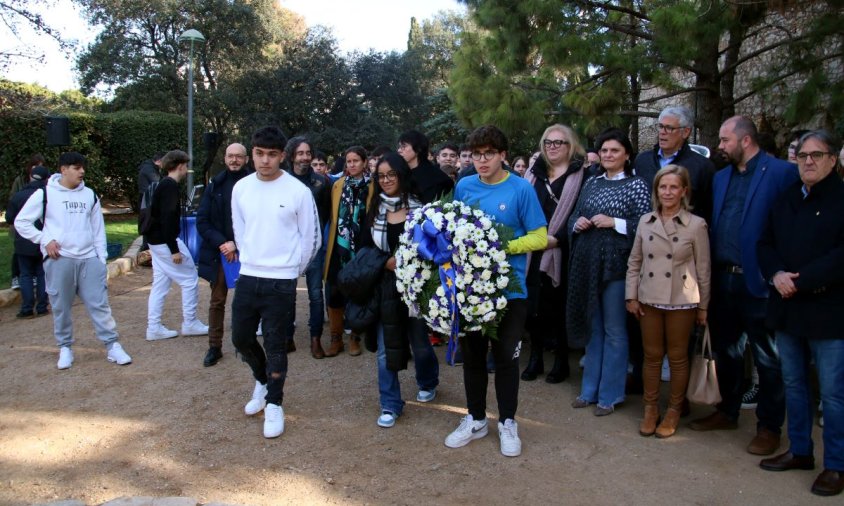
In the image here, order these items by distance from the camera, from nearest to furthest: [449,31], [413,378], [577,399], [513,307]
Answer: [513,307], [577,399], [413,378], [449,31]

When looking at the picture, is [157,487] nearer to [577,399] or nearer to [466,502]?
[466,502]

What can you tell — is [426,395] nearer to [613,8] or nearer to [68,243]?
[68,243]

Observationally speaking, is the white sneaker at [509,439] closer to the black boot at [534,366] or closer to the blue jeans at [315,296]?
the black boot at [534,366]

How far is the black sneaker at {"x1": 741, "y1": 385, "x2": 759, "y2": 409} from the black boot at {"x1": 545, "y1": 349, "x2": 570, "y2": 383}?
4.45 feet

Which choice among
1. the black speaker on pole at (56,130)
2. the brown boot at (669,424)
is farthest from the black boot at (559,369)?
the black speaker on pole at (56,130)

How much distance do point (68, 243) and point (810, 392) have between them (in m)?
5.84

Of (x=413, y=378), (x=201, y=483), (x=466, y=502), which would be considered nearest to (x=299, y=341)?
(x=413, y=378)

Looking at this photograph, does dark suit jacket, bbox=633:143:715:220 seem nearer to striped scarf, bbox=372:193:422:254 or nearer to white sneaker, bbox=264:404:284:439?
striped scarf, bbox=372:193:422:254

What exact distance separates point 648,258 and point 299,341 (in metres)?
3.87

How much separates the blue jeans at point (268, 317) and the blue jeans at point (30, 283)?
5.01m

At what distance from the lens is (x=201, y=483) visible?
3.83 m

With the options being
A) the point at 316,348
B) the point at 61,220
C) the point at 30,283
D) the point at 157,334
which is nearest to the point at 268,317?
the point at 316,348

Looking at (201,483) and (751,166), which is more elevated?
(751,166)

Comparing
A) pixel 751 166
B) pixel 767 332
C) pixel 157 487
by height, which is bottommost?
pixel 157 487
